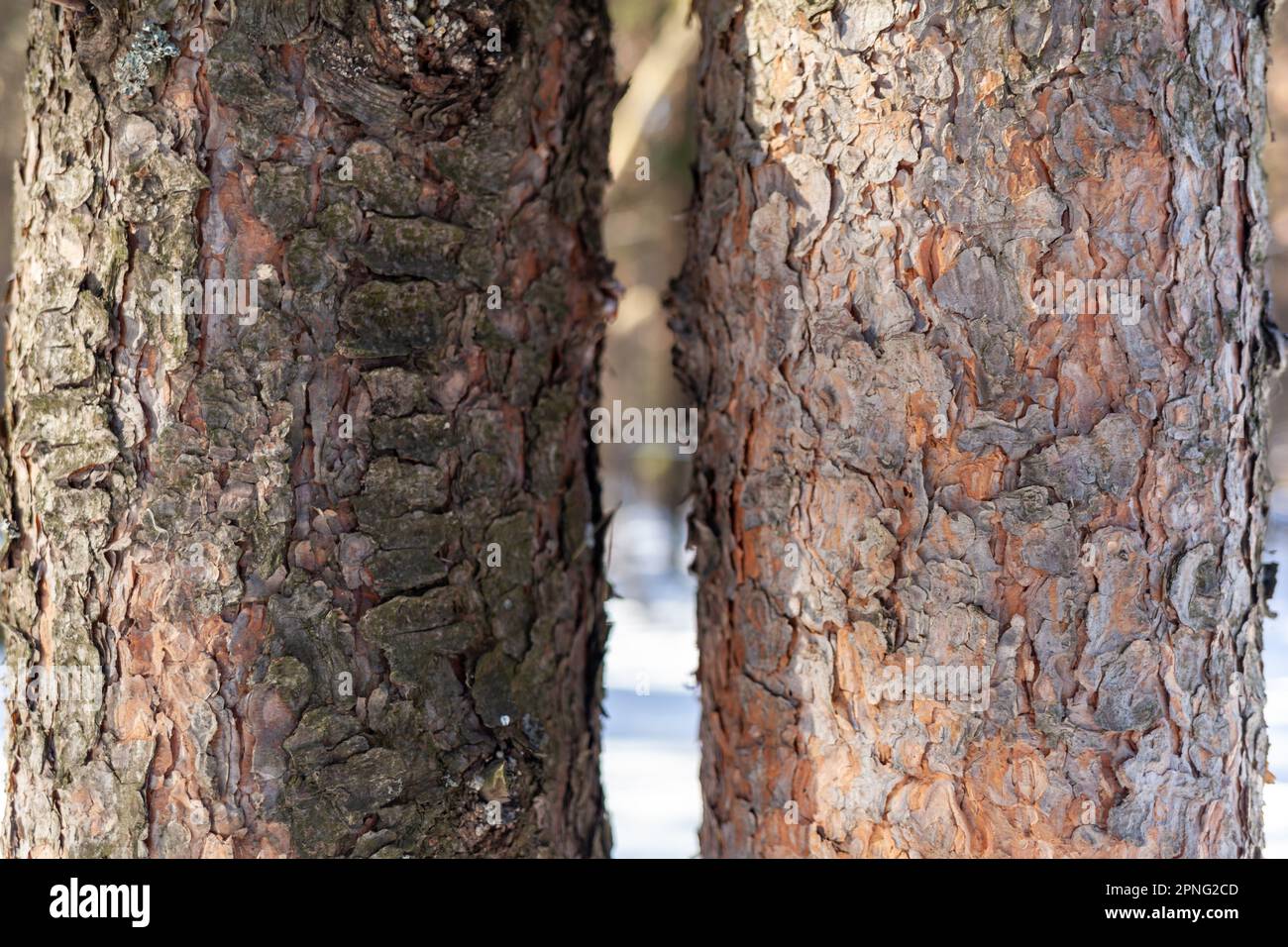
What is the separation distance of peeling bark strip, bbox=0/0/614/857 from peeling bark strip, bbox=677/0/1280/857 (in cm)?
40

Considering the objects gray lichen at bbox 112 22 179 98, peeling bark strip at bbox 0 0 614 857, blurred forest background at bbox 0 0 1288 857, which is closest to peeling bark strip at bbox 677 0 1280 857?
blurred forest background at bbox 0 0 1288 857

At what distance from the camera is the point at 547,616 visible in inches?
52.0

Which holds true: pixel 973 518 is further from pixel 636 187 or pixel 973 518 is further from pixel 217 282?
pixel 636 187

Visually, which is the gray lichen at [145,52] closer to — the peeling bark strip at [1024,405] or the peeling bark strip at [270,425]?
the peeling bark strip at [270,425]

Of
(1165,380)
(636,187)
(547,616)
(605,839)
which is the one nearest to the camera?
(1165,380)

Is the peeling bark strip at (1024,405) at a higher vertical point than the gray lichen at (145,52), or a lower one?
lower

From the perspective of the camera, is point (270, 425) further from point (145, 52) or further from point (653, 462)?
point (653, 462)

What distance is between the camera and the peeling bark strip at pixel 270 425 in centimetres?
112

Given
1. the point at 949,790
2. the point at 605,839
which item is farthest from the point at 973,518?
the point at 605,839

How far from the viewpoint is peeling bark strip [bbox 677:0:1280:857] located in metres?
1.08

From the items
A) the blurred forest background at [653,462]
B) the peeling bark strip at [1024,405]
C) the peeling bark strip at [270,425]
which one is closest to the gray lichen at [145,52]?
the peeling bark strip at [270,425]

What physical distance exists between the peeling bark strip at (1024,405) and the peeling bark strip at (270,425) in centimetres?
40

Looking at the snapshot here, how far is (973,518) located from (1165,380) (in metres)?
0.27

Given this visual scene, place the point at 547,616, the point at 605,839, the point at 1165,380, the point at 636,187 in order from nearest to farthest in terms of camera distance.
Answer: the point at 1165,380 < the point at 547,616 < the point at 605,839 < the point at 636,187
